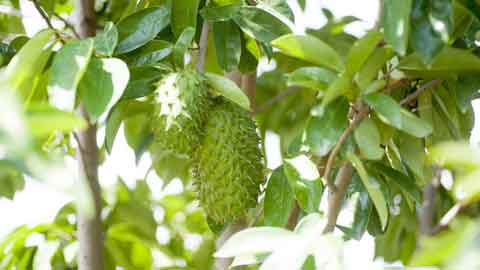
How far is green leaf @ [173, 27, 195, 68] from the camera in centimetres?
132

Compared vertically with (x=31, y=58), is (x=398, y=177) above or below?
below

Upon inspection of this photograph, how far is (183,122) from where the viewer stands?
52.6 inches

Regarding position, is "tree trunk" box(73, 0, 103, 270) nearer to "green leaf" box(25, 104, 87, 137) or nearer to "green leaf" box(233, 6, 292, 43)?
"green leaf" box(233, 6, 292, 43)

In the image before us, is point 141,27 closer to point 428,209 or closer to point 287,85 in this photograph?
point 287,85

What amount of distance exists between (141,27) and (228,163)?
0.27 m

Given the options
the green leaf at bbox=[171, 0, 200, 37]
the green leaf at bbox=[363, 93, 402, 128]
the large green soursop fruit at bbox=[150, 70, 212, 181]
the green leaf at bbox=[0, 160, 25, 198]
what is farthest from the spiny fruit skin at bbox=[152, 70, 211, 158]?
the green leaf at bbox=[0, 160, 25, 198]

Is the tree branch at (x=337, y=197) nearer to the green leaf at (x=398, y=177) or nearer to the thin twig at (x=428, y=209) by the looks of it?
the green leaf at (x=398, y=177)

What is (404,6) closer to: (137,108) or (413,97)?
(413,97)

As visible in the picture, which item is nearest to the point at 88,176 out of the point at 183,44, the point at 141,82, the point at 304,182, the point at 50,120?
the point at 141,82

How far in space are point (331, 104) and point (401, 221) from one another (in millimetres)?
960

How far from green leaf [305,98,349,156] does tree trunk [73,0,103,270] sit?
56 centimetres

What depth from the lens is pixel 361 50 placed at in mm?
1153

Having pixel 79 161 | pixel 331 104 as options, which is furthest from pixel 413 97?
pixel 79 161

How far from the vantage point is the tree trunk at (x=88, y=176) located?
163 cm
